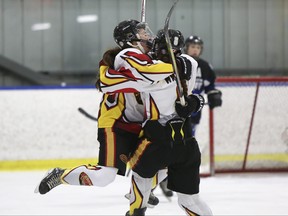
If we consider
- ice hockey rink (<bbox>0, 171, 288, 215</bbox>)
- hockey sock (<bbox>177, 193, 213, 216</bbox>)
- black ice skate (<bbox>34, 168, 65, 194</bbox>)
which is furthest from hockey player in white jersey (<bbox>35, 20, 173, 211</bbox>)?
ice hockey rink (<bbox>0, 171, 288, 215</bbox>)

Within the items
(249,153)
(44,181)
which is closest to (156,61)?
(44,181)

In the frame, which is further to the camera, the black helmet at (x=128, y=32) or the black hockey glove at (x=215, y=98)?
the black hockey glove at (x=215, y=98)

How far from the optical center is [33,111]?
20.2ft

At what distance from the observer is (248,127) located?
19.4 feet

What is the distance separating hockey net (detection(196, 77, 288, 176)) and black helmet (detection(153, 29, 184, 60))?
2944mm

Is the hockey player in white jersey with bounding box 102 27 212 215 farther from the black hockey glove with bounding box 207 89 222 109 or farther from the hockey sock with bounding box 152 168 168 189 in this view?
the black hockey glove with bounding box 207 89 222 109

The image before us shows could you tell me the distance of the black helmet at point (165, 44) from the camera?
2.88 metres

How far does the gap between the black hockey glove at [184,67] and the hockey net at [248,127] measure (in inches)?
118

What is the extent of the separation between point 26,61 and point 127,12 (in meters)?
1.30

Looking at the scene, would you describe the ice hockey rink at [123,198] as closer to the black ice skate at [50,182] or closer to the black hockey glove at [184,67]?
the black ice skate at [50,182]

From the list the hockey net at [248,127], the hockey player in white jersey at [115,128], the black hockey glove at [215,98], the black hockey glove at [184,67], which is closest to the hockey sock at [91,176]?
the hockey player in white jersey at [115,128]

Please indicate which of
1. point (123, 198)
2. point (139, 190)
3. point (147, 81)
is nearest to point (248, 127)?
point (123, 198)

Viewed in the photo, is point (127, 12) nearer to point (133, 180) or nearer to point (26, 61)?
point (26, 61)

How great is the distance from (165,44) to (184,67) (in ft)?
0.41
